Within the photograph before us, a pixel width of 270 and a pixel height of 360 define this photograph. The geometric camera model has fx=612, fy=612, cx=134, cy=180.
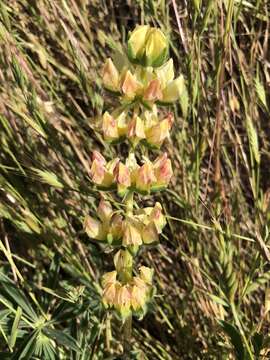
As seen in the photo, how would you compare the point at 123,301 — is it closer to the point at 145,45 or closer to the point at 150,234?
the point at 150,234

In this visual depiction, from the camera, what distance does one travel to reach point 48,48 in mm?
1486

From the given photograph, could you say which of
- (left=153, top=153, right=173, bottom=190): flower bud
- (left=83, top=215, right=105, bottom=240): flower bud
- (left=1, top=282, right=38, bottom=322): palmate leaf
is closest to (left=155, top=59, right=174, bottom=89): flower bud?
(left=153, top=153, right=173, bottom=190): flower bud

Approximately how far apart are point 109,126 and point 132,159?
65mm

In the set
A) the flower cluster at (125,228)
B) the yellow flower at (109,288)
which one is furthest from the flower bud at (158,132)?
the yellow flower at (109,288)

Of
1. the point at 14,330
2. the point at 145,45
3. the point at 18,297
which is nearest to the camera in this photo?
the point at 145,45

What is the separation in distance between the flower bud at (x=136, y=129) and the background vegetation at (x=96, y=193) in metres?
0.22

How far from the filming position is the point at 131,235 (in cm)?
87

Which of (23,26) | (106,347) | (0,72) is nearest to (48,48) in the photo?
(23,26)

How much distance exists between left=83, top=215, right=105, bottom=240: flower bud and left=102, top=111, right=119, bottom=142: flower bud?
125mm

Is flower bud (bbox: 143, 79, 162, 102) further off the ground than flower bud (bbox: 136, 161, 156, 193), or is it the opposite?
flower bud (bbox: 143, 79, 162, 102)

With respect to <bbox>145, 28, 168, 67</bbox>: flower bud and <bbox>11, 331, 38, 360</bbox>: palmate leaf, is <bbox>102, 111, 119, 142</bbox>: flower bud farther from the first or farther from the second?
<bbox>11, 331, 38, 360</bbox>: palmate leaf

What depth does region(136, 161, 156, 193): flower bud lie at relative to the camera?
0.86 metres

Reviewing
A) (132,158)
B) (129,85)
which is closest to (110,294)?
(132,158)

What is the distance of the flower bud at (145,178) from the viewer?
86cm
